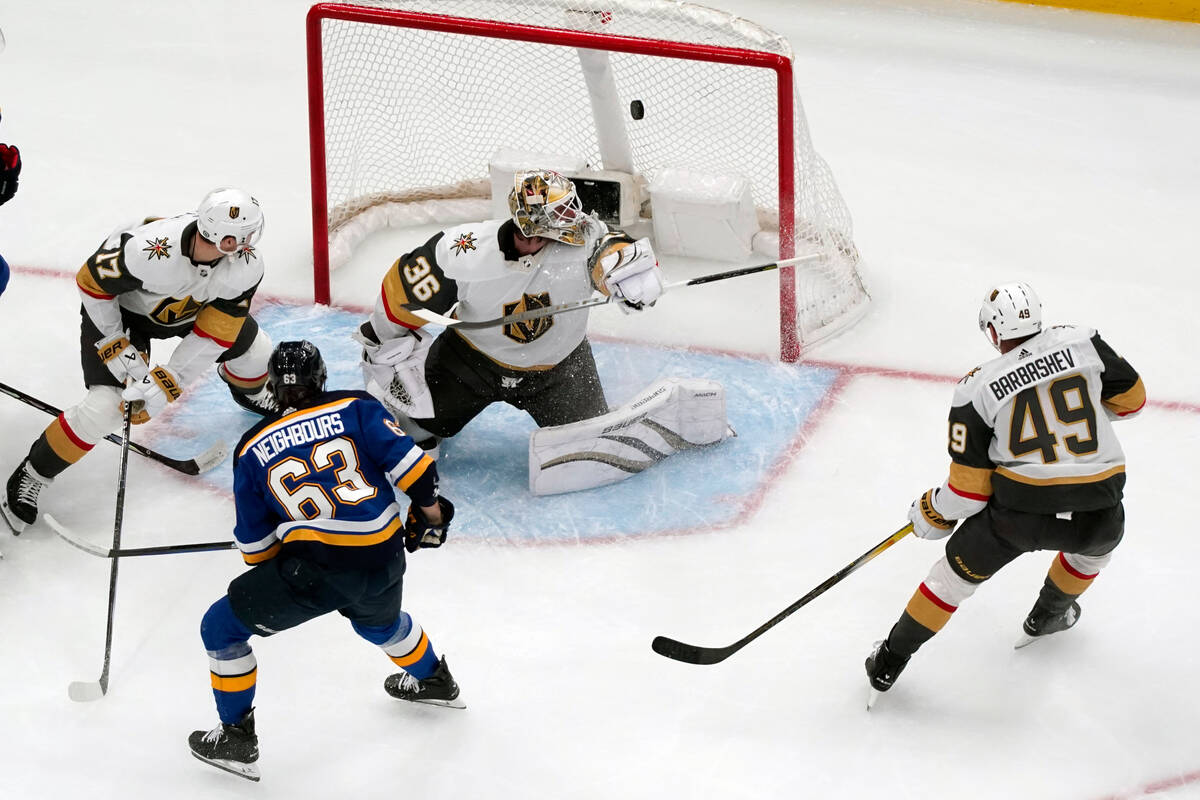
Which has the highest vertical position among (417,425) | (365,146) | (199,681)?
(365,146)

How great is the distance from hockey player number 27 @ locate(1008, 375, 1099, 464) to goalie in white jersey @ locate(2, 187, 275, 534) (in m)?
1.83

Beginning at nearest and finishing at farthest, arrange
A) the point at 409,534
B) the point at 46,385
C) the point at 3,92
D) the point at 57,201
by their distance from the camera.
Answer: the point at 409,534 < the point at 46,385 < the point at 57,201 < the point at 3,92

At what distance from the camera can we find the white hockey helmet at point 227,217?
11.5 feet

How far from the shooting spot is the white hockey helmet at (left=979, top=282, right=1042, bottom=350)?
2.97m

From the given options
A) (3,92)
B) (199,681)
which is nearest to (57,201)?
(3,92)

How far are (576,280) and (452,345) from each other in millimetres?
388

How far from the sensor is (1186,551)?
3699mm

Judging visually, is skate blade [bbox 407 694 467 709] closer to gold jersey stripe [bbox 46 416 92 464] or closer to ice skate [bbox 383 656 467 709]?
ice skate [bbox 383 656 467 709]

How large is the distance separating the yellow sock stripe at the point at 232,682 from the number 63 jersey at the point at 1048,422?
1.49 m

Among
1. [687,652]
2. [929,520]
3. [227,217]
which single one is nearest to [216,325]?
[227,217]

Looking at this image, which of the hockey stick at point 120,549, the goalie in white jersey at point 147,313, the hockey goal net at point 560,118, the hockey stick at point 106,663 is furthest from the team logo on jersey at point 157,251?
the hockey goal net at point 560,118

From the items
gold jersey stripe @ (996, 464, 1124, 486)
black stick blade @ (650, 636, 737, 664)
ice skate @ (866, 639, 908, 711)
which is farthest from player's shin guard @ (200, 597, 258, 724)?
gold jersey stripe @ (996, 464, 1124, 486)

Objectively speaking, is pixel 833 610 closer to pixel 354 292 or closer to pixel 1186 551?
pixel 1186 551

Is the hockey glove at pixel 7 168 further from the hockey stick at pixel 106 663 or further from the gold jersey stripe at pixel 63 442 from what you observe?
the hockey stick at pixel 106 663
